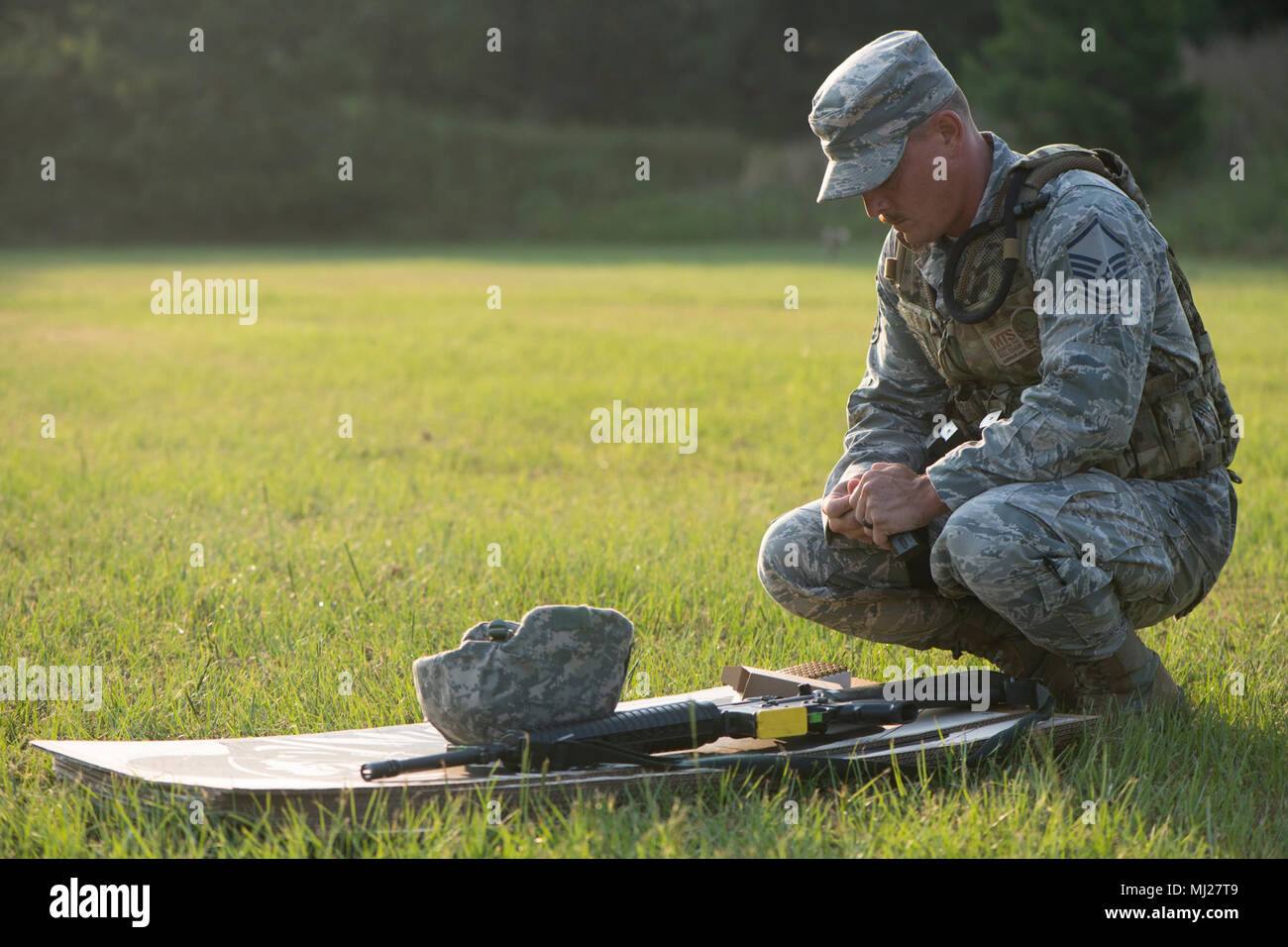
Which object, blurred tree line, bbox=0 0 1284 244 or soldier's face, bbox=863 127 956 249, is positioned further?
blurred tree line, bbox=0 0 1284 244

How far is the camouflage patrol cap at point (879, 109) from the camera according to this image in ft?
10.4

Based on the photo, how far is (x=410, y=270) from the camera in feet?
87.3

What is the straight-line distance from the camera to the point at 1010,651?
11.9 feet

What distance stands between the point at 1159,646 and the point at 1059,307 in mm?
1488

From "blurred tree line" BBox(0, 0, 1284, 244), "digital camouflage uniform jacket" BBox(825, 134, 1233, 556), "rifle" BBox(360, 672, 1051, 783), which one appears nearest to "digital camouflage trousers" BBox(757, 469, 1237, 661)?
"digital camouflage uniform jacket" BBox(825, 134, 1233, 556)

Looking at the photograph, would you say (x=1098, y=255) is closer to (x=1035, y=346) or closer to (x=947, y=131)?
(x=1035, y=346)

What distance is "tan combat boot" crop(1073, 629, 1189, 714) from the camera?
3.34 m

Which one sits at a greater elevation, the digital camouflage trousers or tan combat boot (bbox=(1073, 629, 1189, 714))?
the digital camouflage trousers

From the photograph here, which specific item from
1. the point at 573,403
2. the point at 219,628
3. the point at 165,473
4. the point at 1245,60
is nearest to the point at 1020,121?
the point at 1245,60

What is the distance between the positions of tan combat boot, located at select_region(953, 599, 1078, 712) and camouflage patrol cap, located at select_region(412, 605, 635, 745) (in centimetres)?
116

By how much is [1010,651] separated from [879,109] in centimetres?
145

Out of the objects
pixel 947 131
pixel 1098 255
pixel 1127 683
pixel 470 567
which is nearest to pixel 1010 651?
pixel 1127 683

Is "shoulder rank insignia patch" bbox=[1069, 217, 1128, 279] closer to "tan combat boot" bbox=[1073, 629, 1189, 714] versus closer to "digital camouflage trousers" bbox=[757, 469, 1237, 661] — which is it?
"digital camouflage trousers" bbox=[757, 469, 1237, 661]

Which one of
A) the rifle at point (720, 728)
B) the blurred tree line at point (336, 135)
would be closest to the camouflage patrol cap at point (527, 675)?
the rifle at point (720, 728)
